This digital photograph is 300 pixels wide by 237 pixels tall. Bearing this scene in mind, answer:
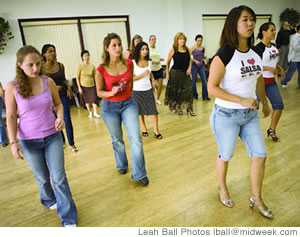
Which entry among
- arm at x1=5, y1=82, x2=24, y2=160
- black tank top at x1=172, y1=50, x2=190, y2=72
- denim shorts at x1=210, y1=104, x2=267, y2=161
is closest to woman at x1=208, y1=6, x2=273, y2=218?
denim shorts at x1=210, y1=104, x2=267, y2=161

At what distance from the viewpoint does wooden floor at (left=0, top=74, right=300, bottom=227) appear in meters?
1.90

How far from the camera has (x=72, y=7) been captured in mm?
6363

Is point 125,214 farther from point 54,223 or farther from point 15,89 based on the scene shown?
point 15,89

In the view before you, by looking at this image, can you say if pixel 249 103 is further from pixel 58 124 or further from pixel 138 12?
pixel 138 12

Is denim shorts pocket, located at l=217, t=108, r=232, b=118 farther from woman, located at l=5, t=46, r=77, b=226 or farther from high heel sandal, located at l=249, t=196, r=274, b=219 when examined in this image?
woman, located at l=5, t=46, r=77, b=226

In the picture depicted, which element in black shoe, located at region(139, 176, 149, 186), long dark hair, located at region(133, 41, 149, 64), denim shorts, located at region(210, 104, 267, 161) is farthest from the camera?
long dark hair, located at region(133, 41, 149, 64)

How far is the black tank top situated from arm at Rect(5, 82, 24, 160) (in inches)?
120

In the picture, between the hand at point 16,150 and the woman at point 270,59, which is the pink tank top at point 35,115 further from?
the woman at point 270,59

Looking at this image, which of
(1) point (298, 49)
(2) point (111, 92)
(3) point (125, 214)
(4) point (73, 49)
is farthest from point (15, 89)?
(1) point (298, 49)

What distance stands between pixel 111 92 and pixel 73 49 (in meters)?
5.15

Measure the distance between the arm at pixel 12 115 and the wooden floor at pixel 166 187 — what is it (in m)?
0.75

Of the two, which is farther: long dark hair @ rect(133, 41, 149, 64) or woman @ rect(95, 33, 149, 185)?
long dark hair @ rect(133, 41, 149, 64)

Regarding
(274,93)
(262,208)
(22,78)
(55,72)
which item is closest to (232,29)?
(262,208)

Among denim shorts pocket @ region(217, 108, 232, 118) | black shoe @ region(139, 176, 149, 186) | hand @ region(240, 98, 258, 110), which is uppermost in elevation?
hand @ region(240, 98, 258, 110)
